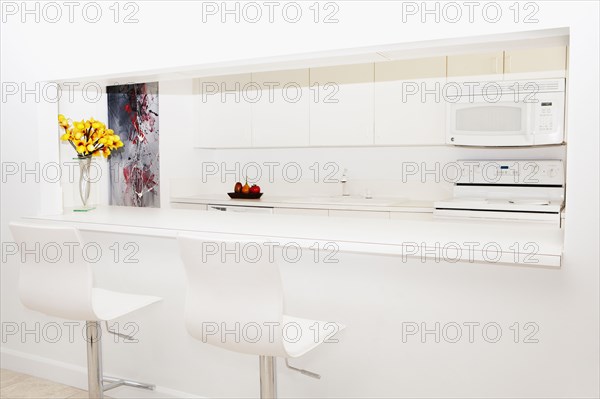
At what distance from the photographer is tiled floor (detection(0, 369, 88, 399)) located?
307 centimetres

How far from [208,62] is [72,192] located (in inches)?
53.8

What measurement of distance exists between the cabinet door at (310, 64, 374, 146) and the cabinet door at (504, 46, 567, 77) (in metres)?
1.00

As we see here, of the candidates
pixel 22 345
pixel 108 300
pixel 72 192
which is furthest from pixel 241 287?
pixel 22 345

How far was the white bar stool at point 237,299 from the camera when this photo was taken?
169 centimetres

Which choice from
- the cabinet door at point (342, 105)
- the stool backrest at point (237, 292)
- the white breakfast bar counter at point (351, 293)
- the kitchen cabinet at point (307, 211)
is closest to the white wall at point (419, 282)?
the white breakfast bar counter at point (351, 293)

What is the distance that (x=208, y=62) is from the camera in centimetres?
254

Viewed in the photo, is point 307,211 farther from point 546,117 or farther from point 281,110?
point 546,117

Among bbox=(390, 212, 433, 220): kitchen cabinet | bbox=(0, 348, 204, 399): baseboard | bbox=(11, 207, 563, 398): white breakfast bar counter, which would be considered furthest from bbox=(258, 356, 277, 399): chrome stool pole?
bbox=(390, 212, 433, 220): kitchen cabinet

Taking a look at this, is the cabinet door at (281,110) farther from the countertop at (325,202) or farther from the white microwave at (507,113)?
the white microwave at (507,113)

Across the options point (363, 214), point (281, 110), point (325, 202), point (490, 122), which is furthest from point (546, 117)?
point (281, 110)

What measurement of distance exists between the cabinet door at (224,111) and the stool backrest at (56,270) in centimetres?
297

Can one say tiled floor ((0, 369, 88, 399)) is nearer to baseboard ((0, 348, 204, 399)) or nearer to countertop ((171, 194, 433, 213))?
baseboard ((0, 348, 204, 399))

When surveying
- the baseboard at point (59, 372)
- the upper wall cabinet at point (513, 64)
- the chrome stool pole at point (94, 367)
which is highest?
the upper wall cabinet at point (513, 64)

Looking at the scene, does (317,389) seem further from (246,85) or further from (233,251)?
(246,85)
